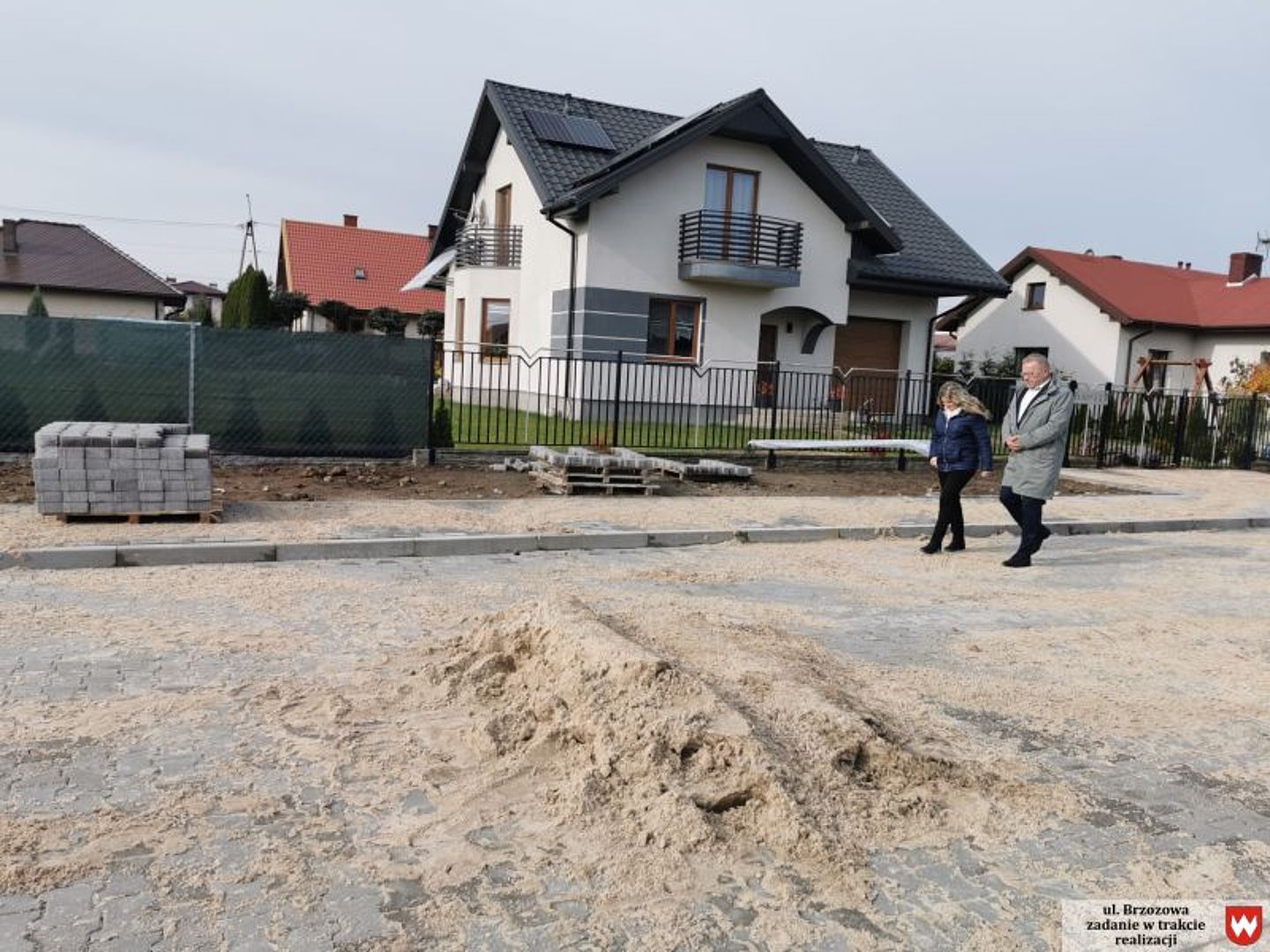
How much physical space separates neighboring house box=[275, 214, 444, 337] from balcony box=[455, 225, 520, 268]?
16.5 m

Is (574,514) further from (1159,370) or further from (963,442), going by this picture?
(1159,370)

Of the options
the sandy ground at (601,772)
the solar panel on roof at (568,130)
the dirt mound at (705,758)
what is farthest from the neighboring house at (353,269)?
the dirt mound at (705,758)

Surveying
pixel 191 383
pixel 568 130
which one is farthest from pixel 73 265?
pixel 191 383

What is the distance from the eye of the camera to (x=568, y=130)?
80.2 ft

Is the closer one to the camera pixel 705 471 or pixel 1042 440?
pixel 1042 440

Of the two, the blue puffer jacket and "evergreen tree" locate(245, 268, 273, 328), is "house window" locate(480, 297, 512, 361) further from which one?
the blue puffer jacket

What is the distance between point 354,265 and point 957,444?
134 feet

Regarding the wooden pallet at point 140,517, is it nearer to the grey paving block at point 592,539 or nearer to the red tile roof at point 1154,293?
the grey paving block at point 592,539

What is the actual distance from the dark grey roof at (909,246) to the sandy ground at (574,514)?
10.6 m

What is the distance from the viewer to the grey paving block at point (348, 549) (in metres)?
8.28

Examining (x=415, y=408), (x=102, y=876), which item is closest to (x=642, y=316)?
(x=415, y=408)

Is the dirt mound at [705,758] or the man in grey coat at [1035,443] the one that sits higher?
the man in grey coat at [1035,443]

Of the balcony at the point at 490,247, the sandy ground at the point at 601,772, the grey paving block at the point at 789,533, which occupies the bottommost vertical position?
the sandy ground at the point at 601,772

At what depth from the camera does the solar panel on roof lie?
2412 cm
